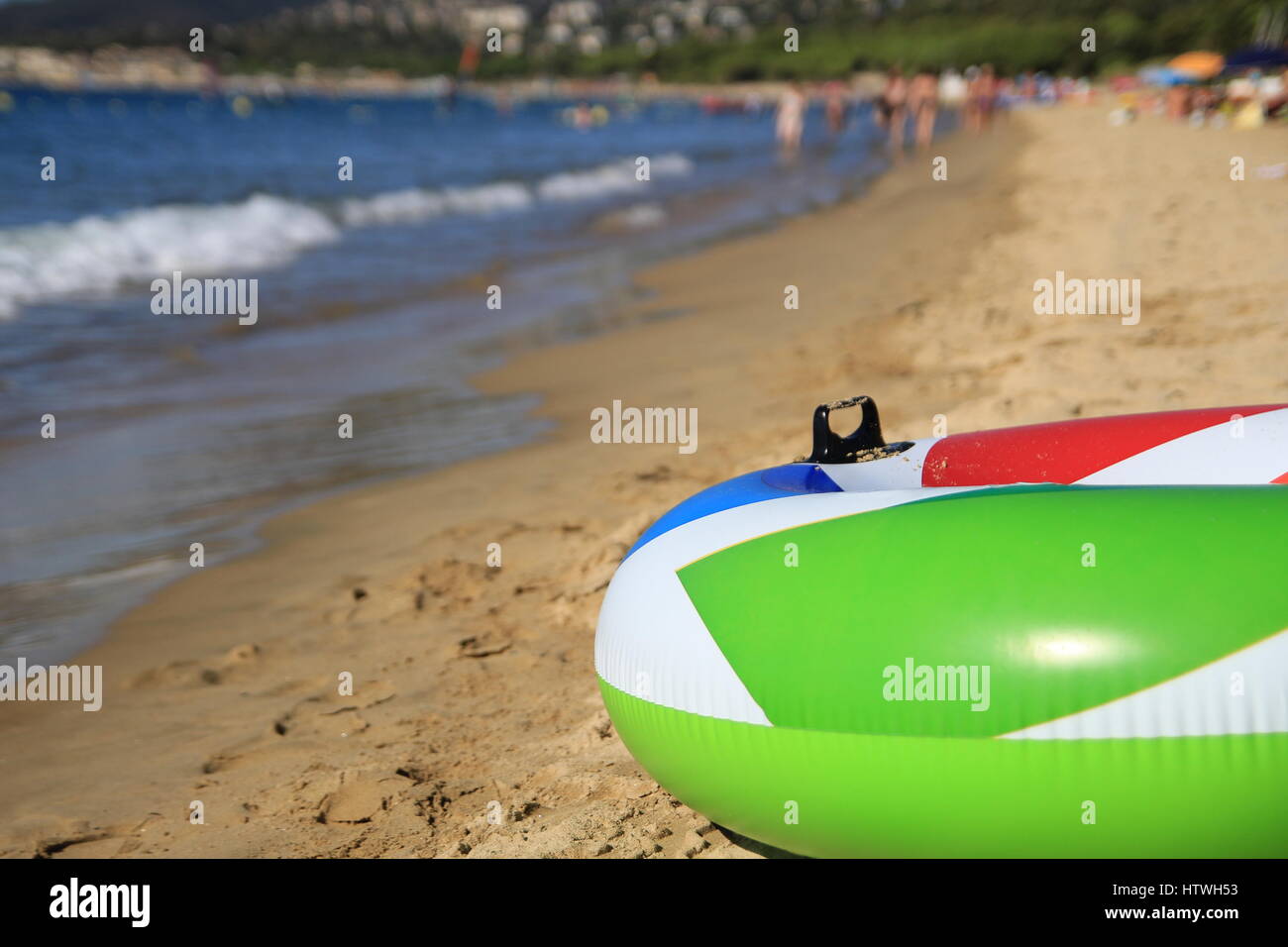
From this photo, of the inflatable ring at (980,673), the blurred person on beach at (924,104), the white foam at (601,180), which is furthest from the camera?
the blurred person on beach at (924,104)

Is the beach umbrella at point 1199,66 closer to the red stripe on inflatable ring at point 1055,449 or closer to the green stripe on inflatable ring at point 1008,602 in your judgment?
the red stripe on inflatable ring at point 1055,449

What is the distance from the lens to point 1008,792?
2.26 metres

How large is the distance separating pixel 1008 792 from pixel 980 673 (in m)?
0.23

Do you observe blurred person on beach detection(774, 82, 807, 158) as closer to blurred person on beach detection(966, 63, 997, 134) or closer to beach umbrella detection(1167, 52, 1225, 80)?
blurred person on beach detection(966, 63, 997, 134)

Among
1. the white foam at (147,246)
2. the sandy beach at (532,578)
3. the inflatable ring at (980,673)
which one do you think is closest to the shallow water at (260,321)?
the white foam at (147,246)

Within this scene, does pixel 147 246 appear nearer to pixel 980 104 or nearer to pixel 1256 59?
pixel 1256 59

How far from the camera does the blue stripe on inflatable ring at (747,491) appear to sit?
2.95 meters

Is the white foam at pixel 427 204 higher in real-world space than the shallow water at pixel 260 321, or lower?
higher

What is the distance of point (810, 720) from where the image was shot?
2379 millimetres

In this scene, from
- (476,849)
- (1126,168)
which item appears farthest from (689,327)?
(1126,168)

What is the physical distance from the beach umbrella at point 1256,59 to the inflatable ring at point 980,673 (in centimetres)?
2484

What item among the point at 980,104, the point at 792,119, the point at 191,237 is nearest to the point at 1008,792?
the point at 191,237
